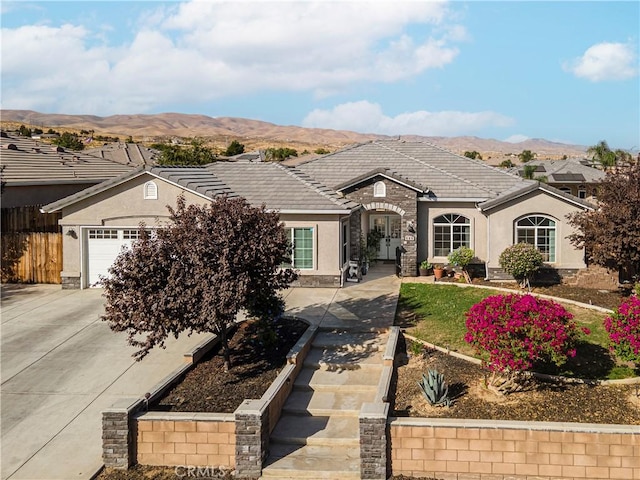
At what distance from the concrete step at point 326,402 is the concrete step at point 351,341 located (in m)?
1.98

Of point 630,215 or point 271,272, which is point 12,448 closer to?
point 271,272

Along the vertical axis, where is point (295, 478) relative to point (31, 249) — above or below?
below

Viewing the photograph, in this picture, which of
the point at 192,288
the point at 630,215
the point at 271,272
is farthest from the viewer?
the point at 630,215

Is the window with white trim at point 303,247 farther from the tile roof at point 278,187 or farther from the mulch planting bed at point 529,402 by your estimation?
the mulch planting bed at point 529,402

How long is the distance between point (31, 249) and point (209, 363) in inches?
464

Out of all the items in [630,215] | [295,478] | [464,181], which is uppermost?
[464,181]

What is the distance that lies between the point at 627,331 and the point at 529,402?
225cm

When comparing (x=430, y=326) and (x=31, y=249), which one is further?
(x=31, y=249)

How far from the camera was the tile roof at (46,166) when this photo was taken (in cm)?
2323

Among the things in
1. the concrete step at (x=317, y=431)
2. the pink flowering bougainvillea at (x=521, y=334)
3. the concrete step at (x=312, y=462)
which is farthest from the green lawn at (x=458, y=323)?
the concrete step at (x=312, y=462)

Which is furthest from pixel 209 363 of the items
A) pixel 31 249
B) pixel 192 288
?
pixel 31 249

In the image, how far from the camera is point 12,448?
356 inches

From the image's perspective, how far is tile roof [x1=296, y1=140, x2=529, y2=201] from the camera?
22.2 m

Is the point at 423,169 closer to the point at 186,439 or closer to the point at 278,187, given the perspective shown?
the point at 278,187
